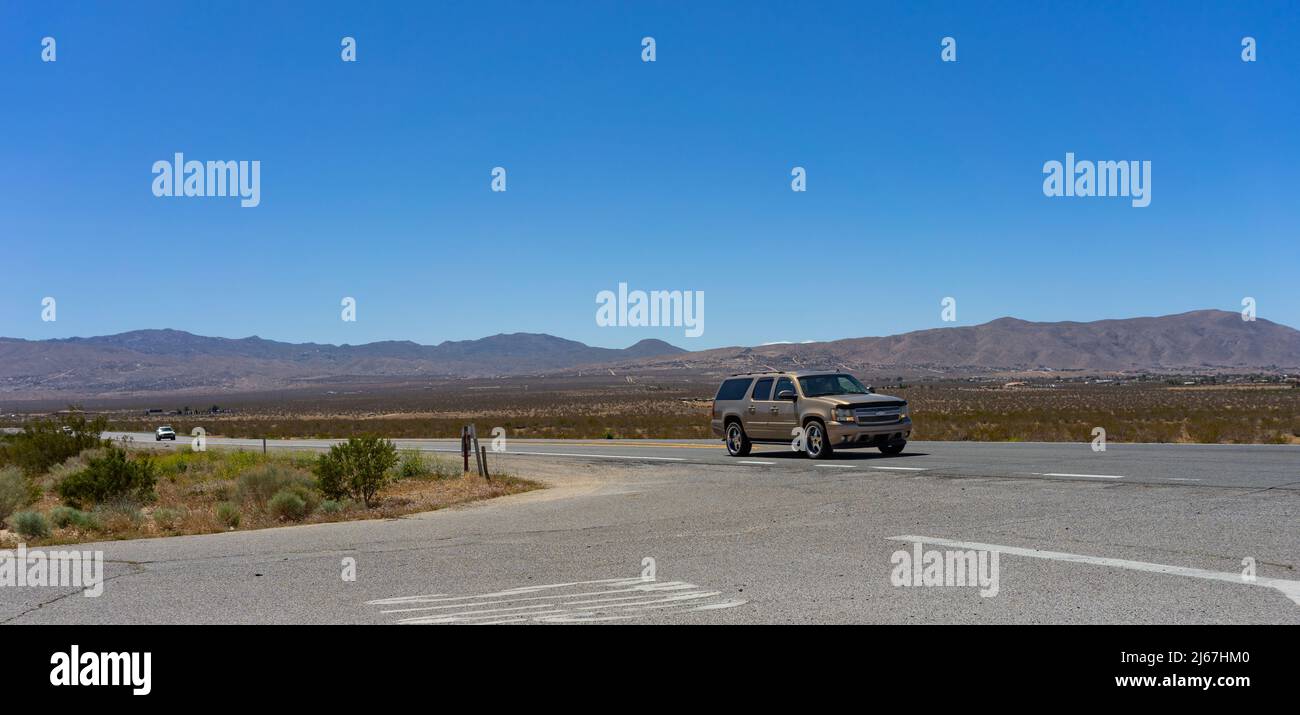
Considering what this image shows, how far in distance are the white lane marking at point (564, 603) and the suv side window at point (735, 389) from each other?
634 inches

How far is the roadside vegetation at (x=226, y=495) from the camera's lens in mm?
16000

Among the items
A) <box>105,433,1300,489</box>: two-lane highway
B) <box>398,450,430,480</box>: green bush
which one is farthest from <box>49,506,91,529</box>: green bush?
<box>105,433,1300,489</box>: two-lane highway

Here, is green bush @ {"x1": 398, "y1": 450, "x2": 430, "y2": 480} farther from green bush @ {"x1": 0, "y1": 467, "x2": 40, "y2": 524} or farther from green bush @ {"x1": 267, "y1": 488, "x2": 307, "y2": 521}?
green bush @ {"x1": 0, "y1": 467, "x2": 40, "y2": 524}

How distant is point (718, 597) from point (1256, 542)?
5.70m

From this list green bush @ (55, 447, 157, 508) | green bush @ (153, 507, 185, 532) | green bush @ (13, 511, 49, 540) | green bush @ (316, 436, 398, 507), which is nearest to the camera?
green bush @ (13, 511, 49, 540)

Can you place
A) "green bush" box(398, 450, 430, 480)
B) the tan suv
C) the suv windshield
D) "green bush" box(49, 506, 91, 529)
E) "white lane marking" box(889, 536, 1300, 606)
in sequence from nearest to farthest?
"white lane marking" box(889, 536, 1300, 606), "green bush" box(49, 506, 91, 529), the tan suv, the suv windshield, "green bush" box(398, 450, 430, 480)

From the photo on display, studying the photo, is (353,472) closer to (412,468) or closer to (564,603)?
(412,468)

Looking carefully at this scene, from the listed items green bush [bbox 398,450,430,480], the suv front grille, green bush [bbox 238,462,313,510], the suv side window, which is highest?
the suv side window

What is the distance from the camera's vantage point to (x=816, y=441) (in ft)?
75.2

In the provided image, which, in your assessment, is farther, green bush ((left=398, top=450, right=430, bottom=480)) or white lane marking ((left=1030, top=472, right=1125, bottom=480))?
green bush ((left=398, top=450, right=430, bottom=480))

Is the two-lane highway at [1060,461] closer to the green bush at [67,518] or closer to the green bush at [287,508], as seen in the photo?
the green bush at [287,508]

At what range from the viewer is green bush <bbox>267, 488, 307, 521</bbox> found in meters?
17.2

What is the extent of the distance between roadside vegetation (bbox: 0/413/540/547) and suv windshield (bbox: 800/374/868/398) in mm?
6632

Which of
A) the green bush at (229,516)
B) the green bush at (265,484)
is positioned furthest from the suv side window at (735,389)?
the green bush at (229,516)
